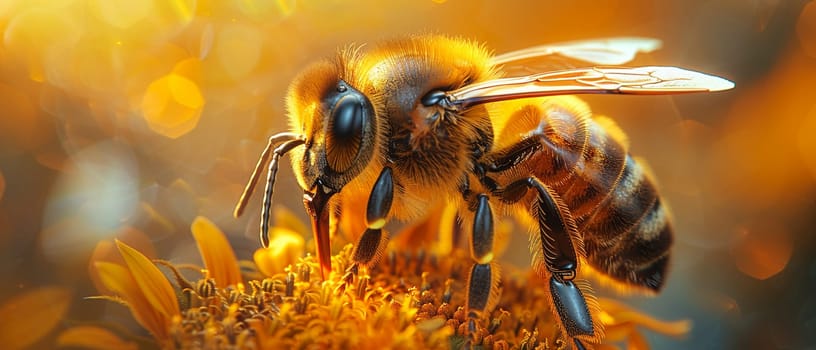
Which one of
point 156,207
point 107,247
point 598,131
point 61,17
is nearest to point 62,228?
point 107,247

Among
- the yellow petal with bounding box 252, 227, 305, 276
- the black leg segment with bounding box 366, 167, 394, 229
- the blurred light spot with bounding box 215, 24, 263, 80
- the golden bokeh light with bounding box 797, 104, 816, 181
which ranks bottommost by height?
the yellow petal with bounding box 252, 227, 305, 276

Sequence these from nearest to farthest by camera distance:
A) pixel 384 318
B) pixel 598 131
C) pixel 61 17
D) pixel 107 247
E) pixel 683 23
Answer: pixel 384 318
pixel 598 131
pixel 107 247
pixel 61 17
pixel 683 23

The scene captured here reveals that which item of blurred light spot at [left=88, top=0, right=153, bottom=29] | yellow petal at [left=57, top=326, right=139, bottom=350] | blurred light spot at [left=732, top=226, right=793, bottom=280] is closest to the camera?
yellow petal at [left=57, top=326, right=139, bottom=350]

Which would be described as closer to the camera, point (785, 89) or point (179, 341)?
point (179, 341)

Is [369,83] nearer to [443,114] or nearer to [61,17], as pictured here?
[443,114]

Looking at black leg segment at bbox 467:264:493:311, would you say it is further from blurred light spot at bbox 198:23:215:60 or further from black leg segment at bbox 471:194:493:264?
blurred light spot at bbox 198:23:215:60

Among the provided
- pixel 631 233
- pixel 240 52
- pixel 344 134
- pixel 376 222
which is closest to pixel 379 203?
pixel 376 222

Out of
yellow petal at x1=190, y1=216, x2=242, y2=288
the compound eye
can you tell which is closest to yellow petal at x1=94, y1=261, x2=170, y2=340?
yellow petal at x1=190, y1=216, x2=242, y2=288

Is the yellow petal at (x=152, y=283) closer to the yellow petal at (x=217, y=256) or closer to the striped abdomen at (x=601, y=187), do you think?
the yellow petal at (x=217, y=256)
